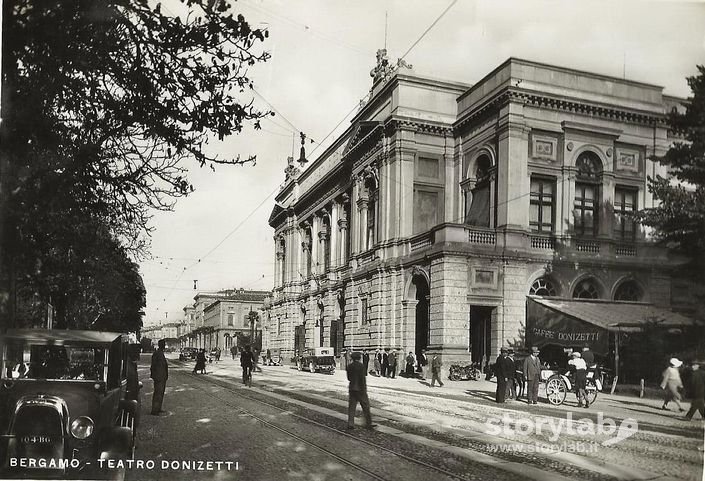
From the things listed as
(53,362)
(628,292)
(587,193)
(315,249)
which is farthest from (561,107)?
(315,249)

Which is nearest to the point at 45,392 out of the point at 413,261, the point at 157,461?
the point at 157,461

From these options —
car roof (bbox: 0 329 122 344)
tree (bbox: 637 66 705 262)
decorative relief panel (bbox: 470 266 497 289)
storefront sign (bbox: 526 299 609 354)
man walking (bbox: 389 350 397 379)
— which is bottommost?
man walking (bbox: 389 350 397 379)

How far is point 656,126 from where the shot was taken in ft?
76.8

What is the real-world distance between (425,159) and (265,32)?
2755 cm

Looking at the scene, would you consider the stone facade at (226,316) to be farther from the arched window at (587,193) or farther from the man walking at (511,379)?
the man walking at (511,379)

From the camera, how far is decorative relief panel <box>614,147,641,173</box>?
26125mm

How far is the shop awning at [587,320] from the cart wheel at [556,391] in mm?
4117

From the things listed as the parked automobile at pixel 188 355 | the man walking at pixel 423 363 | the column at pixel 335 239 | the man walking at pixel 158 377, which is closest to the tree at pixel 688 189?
the man walking at pixel 158 377

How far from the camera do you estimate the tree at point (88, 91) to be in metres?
8.98

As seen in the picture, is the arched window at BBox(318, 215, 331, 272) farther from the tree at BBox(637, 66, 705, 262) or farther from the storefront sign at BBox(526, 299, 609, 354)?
the tree at BBox(637, 66, 705, 262)

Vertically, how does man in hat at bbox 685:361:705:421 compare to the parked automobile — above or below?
above

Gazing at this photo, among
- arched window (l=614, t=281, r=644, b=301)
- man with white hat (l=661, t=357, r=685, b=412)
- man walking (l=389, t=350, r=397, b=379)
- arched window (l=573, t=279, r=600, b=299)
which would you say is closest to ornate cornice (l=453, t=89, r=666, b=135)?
arched window (l=614, t=281, r=644, b=301)

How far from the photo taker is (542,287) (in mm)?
30438

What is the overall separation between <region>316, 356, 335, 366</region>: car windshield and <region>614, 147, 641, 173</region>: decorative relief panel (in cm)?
2051
